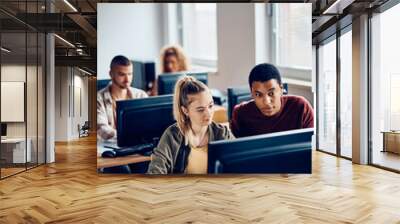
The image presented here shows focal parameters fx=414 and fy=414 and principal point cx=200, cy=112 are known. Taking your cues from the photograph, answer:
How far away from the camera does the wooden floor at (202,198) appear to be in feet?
12.4

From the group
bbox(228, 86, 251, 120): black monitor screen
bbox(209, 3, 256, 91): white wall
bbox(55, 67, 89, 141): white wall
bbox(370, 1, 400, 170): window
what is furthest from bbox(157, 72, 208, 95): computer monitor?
bbox(55, 67, 89, 141): white wall

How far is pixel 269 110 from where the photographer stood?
5.77 meters

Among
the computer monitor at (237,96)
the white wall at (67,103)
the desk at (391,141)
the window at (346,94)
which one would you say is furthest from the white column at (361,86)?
the white wall at (67,103)

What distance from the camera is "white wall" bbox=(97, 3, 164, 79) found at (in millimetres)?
5914

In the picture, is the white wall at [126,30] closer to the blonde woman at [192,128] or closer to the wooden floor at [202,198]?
the blonde woman at [192,128]

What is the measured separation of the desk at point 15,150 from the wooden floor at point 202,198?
13.8 inches

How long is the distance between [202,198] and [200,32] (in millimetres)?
2502

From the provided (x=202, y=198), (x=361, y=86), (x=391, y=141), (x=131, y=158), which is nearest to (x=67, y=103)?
(x=131, y=158)

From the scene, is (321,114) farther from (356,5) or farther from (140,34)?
(140,34)

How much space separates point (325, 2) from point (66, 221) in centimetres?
553

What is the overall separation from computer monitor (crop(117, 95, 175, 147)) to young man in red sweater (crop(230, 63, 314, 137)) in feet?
3.17

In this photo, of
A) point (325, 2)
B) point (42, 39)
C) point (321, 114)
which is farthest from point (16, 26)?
point (321, 114)

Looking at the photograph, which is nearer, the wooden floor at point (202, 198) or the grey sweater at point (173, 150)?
the wooden floor at point (202, 198)

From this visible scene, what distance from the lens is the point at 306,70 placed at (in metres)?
5.82
